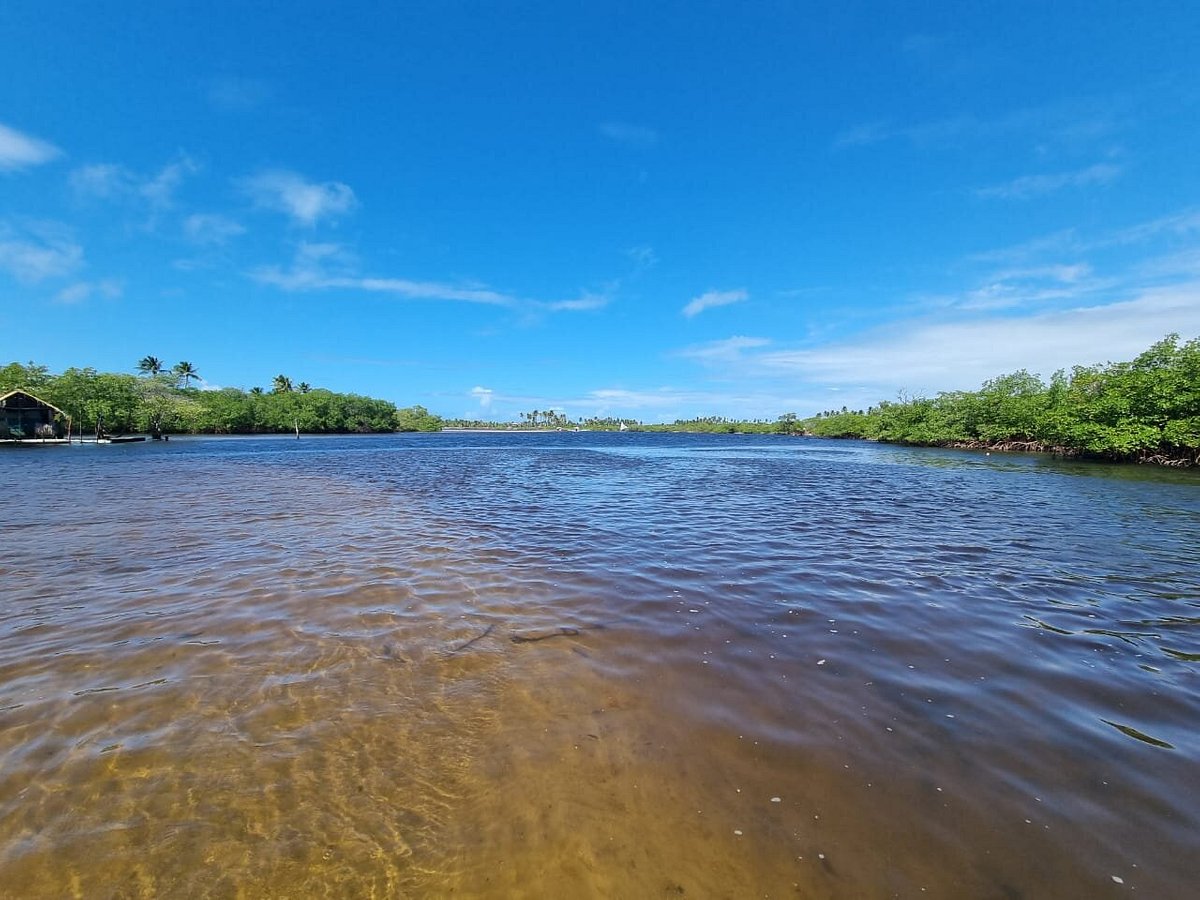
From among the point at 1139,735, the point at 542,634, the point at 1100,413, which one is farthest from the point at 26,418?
the point at 1100,413

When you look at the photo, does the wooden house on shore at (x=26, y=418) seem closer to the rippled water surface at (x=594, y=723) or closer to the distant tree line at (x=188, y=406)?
the distant tree line at (x=188, y=406)

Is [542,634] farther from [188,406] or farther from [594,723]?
[188,406]

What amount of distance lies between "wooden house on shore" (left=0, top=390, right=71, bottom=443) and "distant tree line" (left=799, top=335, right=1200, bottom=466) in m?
98.7

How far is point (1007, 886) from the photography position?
2.48 meters

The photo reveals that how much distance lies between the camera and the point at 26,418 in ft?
170

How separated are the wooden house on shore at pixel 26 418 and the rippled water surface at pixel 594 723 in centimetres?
6548

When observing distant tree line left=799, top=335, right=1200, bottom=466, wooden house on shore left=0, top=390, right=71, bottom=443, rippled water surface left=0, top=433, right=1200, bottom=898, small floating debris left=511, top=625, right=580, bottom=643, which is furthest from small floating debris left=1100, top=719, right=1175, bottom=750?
wooden house on shore left=0, top=390, right=71, bottom=443

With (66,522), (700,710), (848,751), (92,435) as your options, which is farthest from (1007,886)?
(92,435)

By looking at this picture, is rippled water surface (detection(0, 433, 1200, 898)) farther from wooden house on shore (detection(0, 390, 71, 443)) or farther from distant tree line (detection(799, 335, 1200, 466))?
wooden house on shore (detection(0, 390, 71, 443))

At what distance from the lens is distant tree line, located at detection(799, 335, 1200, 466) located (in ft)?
101

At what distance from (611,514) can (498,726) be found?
980 centimetres

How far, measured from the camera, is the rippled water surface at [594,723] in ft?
8.55

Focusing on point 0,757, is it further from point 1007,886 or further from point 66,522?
point 66,522

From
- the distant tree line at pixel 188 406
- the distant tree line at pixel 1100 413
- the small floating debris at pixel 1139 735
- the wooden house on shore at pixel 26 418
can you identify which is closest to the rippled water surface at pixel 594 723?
the small floating debris at pixel 1139 735
